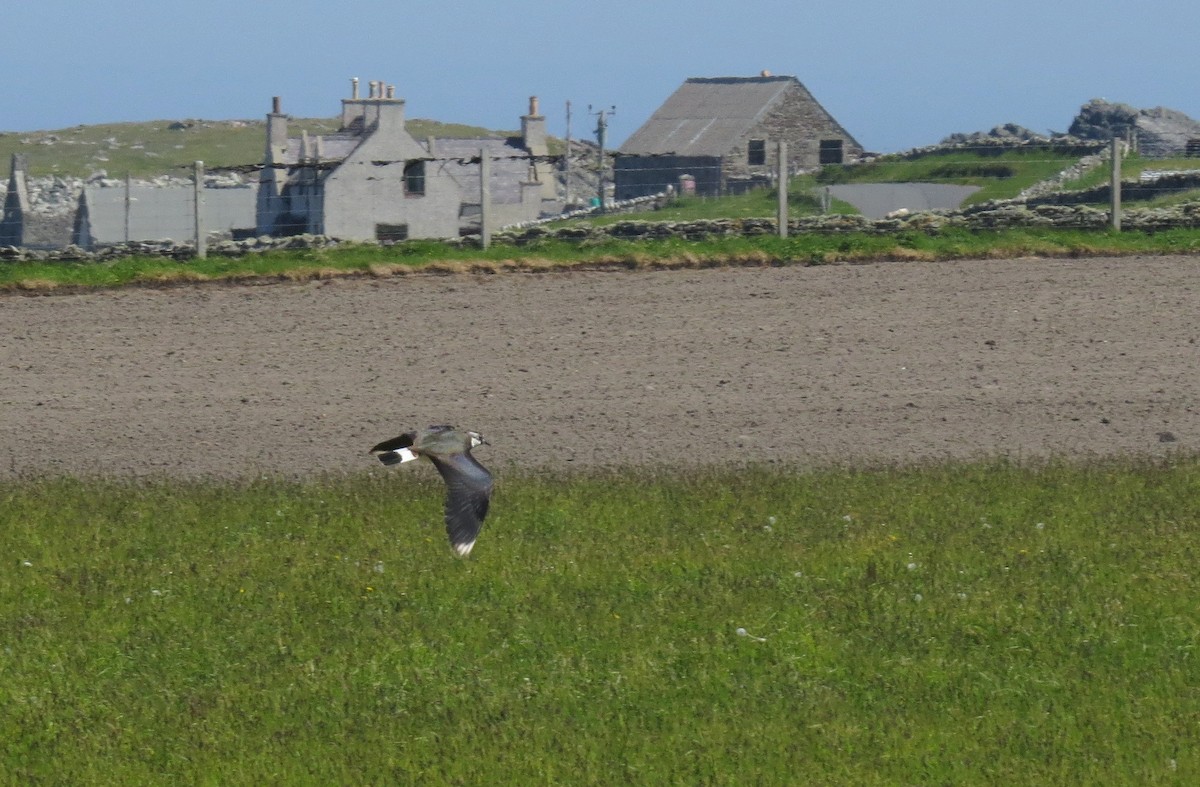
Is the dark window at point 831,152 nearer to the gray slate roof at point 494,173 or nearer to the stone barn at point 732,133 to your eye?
the stone barn at point 732,133

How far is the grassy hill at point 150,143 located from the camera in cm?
13238

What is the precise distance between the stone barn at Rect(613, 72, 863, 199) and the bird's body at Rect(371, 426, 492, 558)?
56505mm

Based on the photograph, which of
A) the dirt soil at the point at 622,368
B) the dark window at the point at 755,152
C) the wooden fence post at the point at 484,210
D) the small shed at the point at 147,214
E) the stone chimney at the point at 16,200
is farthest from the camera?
the dark window at the point at 755,152

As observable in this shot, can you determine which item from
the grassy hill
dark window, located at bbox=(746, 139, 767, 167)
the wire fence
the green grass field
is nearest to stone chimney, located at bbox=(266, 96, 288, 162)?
the wire fence

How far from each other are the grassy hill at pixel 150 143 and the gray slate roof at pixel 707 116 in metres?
58.0

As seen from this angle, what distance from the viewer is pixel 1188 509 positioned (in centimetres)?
1056

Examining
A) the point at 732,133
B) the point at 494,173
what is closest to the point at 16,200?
the point at 494,173

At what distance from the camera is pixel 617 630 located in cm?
834

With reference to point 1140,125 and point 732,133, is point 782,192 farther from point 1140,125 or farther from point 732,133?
point 732,133

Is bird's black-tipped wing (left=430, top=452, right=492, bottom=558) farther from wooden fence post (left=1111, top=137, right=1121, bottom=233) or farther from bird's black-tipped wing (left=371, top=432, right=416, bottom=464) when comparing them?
wooden fence post (left=1111, top=137, right=1121, bottom=233)

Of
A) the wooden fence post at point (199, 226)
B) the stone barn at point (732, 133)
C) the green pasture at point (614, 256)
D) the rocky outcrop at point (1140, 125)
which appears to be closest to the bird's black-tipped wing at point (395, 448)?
the green pasture at point (614, 256)

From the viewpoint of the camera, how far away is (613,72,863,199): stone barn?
6662 cm

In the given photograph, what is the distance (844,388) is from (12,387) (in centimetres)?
712

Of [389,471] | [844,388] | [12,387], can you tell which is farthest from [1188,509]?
[12,387]
